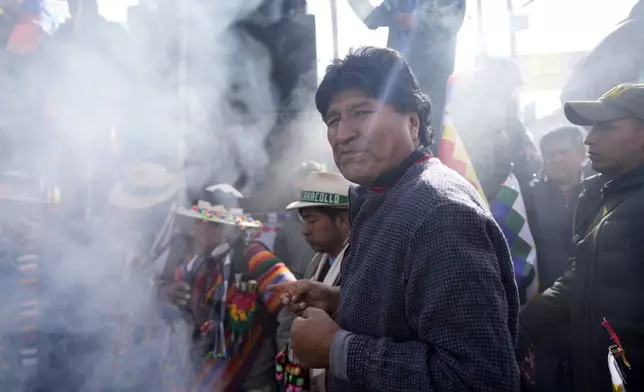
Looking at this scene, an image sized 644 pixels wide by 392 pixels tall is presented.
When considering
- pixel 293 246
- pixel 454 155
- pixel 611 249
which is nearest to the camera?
pixel 611 249

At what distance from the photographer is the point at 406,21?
9.83 ft

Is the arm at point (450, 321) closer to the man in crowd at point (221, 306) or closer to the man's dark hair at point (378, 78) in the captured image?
the man's dark hair at point (378, 78)

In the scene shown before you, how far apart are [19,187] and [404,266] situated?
3652mm

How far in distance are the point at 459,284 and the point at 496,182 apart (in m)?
2.73

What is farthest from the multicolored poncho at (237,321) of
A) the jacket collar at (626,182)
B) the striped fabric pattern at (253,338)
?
the jacket collar at (626,182)

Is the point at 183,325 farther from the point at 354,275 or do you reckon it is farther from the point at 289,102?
the point at 354,275

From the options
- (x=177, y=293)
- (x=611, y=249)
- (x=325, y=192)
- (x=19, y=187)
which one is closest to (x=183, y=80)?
(x=19, y=187)

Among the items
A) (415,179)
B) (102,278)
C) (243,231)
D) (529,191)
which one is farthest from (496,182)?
(102,278)

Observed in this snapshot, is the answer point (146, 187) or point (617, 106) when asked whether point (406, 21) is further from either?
point (146, 187)

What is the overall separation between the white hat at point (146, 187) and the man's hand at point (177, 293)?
1.42 meters

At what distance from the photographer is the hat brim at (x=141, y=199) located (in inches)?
187

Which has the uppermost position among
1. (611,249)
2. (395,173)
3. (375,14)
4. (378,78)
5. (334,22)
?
(334,22)

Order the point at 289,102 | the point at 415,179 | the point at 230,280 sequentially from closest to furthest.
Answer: the point at 415,179
the point at 230,280
the point at 289,102

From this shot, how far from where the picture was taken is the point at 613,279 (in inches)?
88.3
